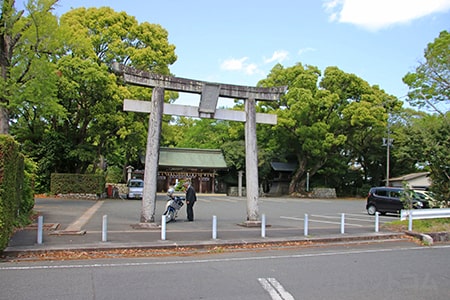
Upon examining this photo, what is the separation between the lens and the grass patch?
496 inches

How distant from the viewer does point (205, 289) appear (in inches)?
232

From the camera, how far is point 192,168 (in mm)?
43094

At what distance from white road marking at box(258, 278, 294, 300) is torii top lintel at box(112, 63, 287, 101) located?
8030mm

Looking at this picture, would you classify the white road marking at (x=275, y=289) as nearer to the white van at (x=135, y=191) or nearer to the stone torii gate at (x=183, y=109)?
the stone torii gate at (x=183, y=109)

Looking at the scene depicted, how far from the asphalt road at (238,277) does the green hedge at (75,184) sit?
22.4 metres

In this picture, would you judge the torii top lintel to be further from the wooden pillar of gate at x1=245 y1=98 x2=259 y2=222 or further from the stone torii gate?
the wooden pillar of gate at x1=245 y1=98 x2=259 y2=222

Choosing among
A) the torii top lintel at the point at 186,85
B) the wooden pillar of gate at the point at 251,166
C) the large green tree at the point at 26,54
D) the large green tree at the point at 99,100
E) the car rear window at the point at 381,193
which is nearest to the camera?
the torii top lintel at the point at 186,85

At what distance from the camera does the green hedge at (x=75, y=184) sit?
28.3 m

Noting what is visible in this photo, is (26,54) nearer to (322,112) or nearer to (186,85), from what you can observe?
(186,85)

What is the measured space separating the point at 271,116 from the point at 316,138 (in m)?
25.8

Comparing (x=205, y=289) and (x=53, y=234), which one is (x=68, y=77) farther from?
(x=205, y=289)

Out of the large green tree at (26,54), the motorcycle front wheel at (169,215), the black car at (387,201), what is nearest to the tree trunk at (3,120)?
the large green tree at (26,54)

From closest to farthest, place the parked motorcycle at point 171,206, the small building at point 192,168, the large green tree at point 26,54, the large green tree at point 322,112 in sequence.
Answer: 1. the parked motorcycle at point 171,206
2. the large green tree at point 26,54
3. the large green tree at point 322,112
4. the small building at point 192,168

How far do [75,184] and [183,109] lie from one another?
1887cm
